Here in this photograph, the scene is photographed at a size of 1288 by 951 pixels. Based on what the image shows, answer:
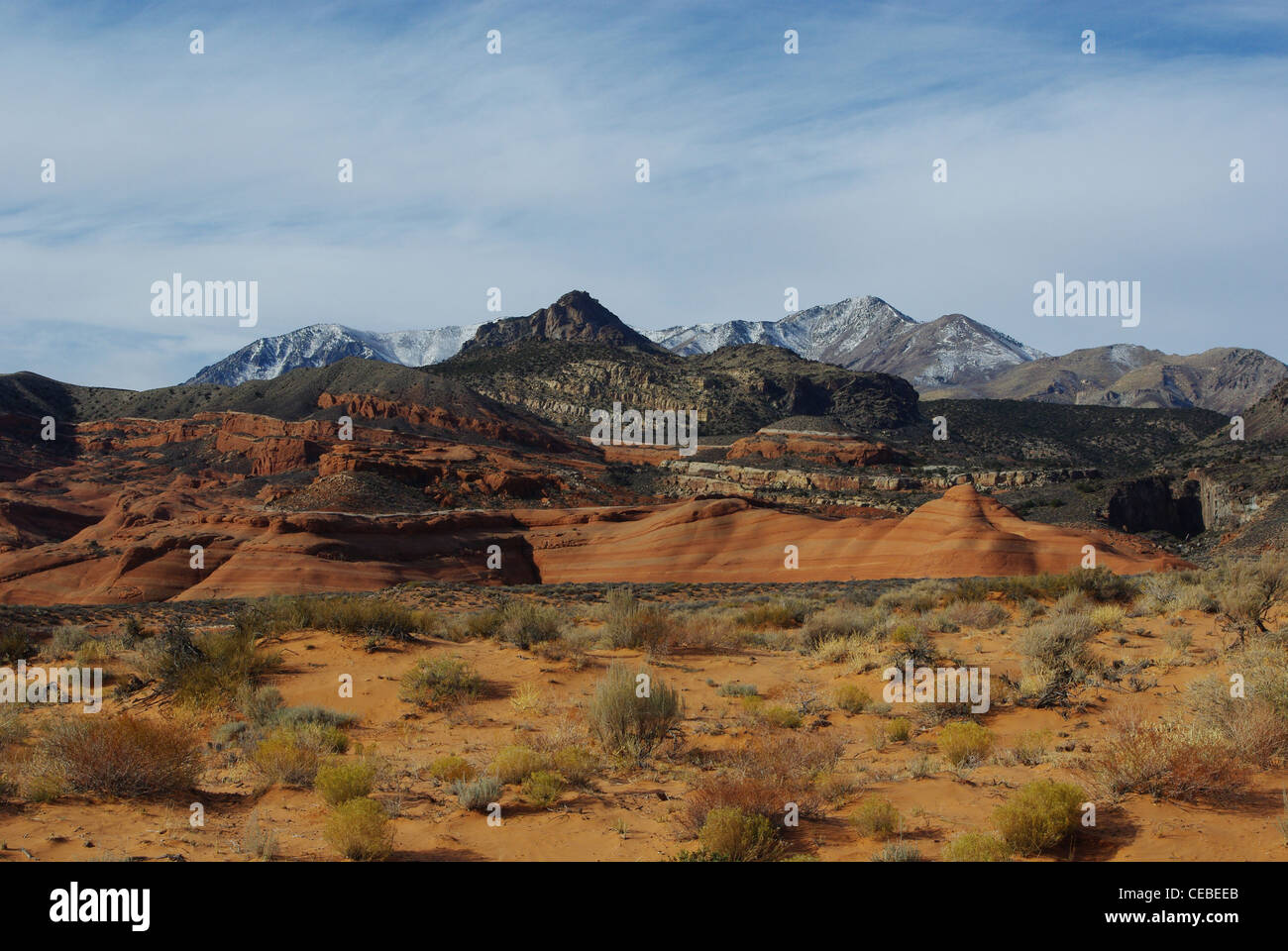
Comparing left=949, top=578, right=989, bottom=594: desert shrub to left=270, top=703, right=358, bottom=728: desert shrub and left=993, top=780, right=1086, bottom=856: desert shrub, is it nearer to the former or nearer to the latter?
left=993, top=780, right=1086, bottom=856: desert shrub

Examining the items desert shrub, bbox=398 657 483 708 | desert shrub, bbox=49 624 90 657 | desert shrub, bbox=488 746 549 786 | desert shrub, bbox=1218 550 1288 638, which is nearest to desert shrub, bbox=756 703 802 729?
desert shrub, bbox=488 746 549 786

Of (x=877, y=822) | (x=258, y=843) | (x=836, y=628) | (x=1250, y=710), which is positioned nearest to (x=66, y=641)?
(x=258, y=843)

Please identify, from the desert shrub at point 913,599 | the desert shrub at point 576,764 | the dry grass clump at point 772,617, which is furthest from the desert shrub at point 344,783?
the desert shrub at point 913,599

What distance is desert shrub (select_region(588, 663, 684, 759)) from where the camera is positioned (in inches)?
375

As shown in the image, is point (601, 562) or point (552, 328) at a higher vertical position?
point (552, 328)

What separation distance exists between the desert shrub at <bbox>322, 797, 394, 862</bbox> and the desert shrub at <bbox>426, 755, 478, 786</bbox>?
201cm

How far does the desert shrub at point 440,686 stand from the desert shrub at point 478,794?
4171 mm

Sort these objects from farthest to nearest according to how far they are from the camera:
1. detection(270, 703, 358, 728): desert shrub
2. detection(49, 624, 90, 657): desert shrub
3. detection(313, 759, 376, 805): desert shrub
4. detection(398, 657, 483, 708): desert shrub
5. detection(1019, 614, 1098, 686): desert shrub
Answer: detection(49, 624, 90, 657): desert shrub
detection(398, 657, 483, 708): desert shrub
detection(1019, 614, 1098, 686): desert shrub
detection(270, 703, 358, 728): desert shrub
detection(313, 759, 376, 805): desert shrub

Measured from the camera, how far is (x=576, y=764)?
8.59 metres

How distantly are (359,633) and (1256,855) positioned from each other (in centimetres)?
1317

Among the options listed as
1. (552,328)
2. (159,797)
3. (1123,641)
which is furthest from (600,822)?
(552,328)

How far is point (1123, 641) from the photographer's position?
46.8 feet

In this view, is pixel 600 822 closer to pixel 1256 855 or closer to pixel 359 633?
pixel 1256 855

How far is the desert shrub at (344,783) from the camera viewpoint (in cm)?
766
